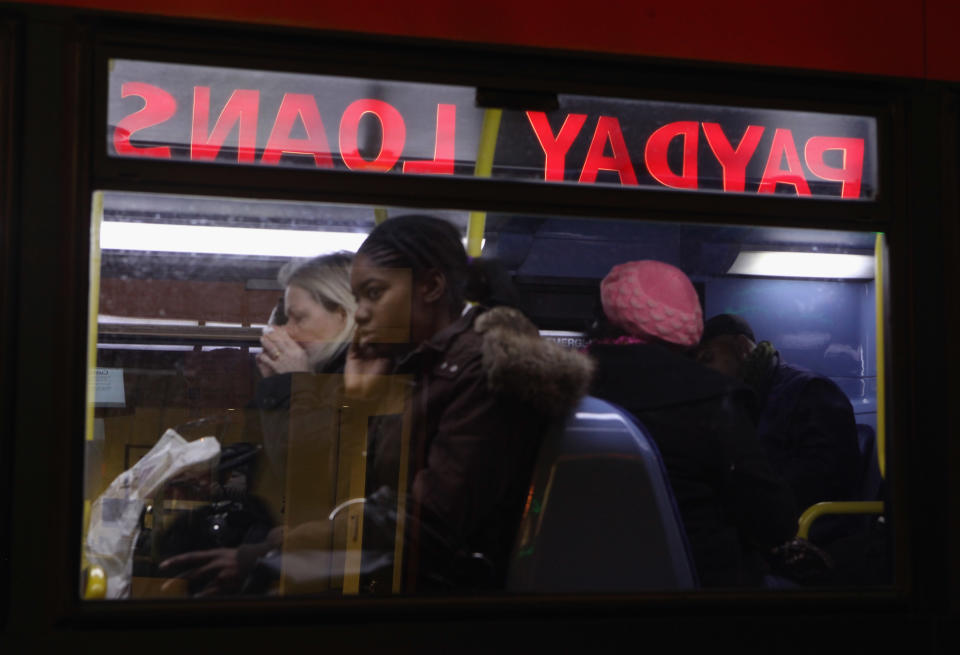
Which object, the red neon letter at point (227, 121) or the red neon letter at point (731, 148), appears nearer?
the red neon letter at point (227, 121)

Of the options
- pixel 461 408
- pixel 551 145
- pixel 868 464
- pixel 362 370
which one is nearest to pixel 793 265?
pixel 868 464

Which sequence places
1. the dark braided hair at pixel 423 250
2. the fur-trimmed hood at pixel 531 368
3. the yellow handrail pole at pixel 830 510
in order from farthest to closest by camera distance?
the yellow handrail pole at pixel 830 510 < the dark braided hair at pixel 423 250 < the fur-trimmed hood at pixel 531 368

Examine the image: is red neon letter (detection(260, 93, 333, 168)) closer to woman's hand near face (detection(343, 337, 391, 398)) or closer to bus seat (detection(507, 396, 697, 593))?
woman's hand near face (detection(343, 337, 391, 398))

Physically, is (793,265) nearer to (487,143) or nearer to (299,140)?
(487,143)

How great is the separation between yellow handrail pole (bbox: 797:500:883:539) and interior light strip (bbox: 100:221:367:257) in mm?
1431

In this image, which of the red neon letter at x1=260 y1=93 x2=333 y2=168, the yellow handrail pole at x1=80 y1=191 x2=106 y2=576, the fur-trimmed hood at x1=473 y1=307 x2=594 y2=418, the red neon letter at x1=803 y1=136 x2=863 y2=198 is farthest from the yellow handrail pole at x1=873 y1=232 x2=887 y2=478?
the yellow handrail pole at x1=80 y1=191 x2=106 y2=576

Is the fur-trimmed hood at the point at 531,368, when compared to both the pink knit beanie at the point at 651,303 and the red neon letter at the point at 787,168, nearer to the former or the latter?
the pink knit beanie at the point at 651,303

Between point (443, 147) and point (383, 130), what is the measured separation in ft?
0.44

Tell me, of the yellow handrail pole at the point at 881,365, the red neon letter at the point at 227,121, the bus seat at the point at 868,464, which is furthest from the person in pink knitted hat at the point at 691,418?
the red neon letter at the point at 227,121

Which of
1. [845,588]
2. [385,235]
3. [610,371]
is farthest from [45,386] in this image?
[845,588]

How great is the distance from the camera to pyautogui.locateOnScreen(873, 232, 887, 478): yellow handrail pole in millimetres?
2062

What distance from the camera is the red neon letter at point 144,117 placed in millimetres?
1831

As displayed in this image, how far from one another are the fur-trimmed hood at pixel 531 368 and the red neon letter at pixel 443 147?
45cm

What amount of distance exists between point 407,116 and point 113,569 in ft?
3.94
